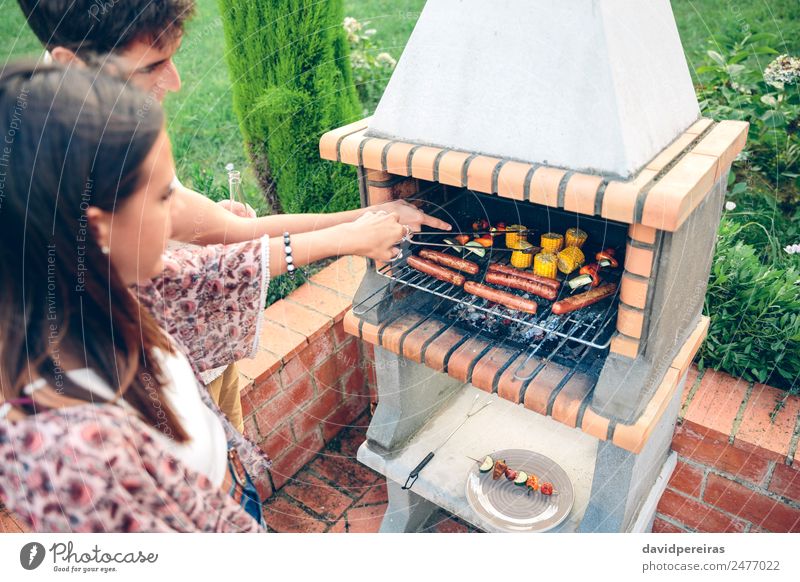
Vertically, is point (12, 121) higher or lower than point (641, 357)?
higher

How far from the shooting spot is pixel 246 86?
221 cm

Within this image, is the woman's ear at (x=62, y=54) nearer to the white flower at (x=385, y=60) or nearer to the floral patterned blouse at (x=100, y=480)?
the floral patterned blouse at (x=100, y=480)

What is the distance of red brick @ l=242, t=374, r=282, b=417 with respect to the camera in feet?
6.60

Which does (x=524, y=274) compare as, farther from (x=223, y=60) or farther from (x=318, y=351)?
(x=223, y=60)

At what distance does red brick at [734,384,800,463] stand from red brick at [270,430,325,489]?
5.20 feet

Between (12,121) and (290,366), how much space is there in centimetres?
150

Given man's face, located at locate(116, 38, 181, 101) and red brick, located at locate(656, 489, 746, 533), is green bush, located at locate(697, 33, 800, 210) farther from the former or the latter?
man's face, located at locate(116, 38, 181, 101)

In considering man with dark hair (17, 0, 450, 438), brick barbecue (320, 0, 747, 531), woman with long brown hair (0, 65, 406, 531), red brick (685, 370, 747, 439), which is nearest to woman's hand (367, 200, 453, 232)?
brick barbecue (320, 0, 747, 531)

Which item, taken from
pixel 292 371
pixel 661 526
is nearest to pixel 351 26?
pixel 292 371

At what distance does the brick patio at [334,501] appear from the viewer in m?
2.16

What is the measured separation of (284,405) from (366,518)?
0.55 m
